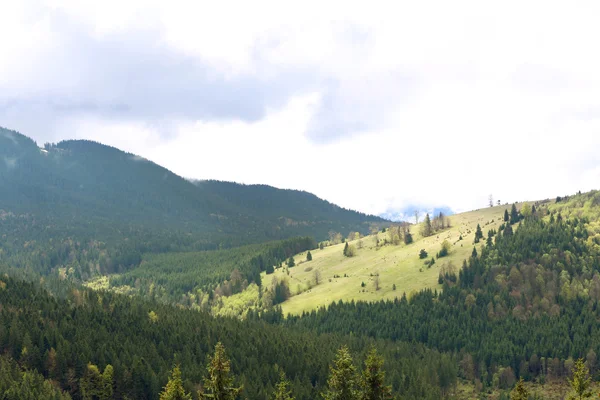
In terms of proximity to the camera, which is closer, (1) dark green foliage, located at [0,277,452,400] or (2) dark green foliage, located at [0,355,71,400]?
(2) dark green foliage, located at [0,355,71,400]

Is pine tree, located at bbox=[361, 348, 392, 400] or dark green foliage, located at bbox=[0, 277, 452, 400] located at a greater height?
pine tree, located at bbox=[361, 348, 392, 400]

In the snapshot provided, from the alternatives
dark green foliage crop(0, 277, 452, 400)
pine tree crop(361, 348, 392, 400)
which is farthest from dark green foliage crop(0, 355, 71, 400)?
pine tree crop(361, 348, 392, 400)

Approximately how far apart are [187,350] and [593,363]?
14644cm

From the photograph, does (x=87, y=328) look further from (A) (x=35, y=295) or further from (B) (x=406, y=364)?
(B) (x=406, y=364)

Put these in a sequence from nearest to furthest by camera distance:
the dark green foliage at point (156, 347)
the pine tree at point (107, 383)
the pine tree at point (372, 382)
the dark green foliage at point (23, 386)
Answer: the pine tree at point (372, 382) < the dark green foliage at point (23, 386) < the pine tree at point (107, 383) < the dark green foliage at point (156, 347)

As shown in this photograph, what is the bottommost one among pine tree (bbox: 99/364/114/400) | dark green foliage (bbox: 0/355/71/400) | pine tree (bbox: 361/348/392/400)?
pine tree (bbox: 99/364/114/400)

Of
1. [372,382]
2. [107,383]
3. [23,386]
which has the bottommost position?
[107,383]

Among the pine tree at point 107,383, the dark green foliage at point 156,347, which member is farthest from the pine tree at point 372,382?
the pine tree at point 107,383

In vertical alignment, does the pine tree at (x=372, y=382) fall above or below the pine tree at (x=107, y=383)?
above

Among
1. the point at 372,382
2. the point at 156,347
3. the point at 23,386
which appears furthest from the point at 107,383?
the point at 372,382

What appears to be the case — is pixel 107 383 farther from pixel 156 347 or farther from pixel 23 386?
pixel 156 347

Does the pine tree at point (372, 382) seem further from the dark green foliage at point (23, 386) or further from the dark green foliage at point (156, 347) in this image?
the dark green foliage at point (23, 386)

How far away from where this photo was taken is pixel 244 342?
16712 centimetres

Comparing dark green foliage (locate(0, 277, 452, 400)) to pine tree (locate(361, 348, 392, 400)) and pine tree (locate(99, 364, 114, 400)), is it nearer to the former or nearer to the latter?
pine tree (locate(99, 364, 114, 400))
